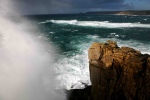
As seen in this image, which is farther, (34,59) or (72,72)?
(34,59)

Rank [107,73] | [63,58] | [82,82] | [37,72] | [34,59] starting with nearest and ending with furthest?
1. [107,73]
2. [82,82]
3. [37,72]
4. [34,59]
5. [63,58]

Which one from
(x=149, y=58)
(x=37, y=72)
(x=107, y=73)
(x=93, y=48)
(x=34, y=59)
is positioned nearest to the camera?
(x=149, y=58)

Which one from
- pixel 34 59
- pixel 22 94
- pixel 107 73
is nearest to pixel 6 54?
pixel 34 59

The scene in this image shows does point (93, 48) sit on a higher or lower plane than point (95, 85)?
higher

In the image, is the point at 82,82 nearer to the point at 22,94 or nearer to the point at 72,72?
the point at 72,72

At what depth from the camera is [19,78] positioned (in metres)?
16.0

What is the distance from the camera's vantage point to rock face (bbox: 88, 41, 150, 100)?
39.5 feet

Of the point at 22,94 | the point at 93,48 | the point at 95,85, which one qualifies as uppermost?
the point at 93,48

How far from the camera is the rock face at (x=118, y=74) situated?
39.5 feet

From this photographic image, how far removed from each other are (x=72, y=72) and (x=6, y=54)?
19.2 feet

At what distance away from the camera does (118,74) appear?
41.7ft

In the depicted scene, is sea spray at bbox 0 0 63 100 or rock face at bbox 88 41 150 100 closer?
rock face at bbox 88 41 150 100

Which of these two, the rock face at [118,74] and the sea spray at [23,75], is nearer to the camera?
the rock face at [118,74]

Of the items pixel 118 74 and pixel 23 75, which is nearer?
pixel 118 74
